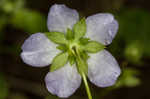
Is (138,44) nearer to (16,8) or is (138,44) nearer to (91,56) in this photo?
(91,56)

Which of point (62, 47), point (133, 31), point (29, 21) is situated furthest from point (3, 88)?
point (133, 31)

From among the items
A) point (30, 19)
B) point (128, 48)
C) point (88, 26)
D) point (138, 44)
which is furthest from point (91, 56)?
point (30, 19)

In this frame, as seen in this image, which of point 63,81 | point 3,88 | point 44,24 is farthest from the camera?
point 44,24

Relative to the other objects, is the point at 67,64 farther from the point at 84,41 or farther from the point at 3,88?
the point at 3,88

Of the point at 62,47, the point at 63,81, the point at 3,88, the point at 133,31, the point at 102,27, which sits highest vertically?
the point at 102,27

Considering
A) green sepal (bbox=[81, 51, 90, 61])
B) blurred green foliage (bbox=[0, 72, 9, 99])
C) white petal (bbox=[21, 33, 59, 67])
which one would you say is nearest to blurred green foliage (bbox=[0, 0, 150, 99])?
blurred green foliage (bbox=[0, 72, 9, 99])

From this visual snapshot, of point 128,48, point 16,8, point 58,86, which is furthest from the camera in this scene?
point 16,8

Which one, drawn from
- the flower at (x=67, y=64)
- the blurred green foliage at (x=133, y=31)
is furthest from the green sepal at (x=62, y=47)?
the blurred green foliage at (x=133, y=31)

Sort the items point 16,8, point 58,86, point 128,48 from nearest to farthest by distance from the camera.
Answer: point 58,86 < point 128,48 < point 16,8
